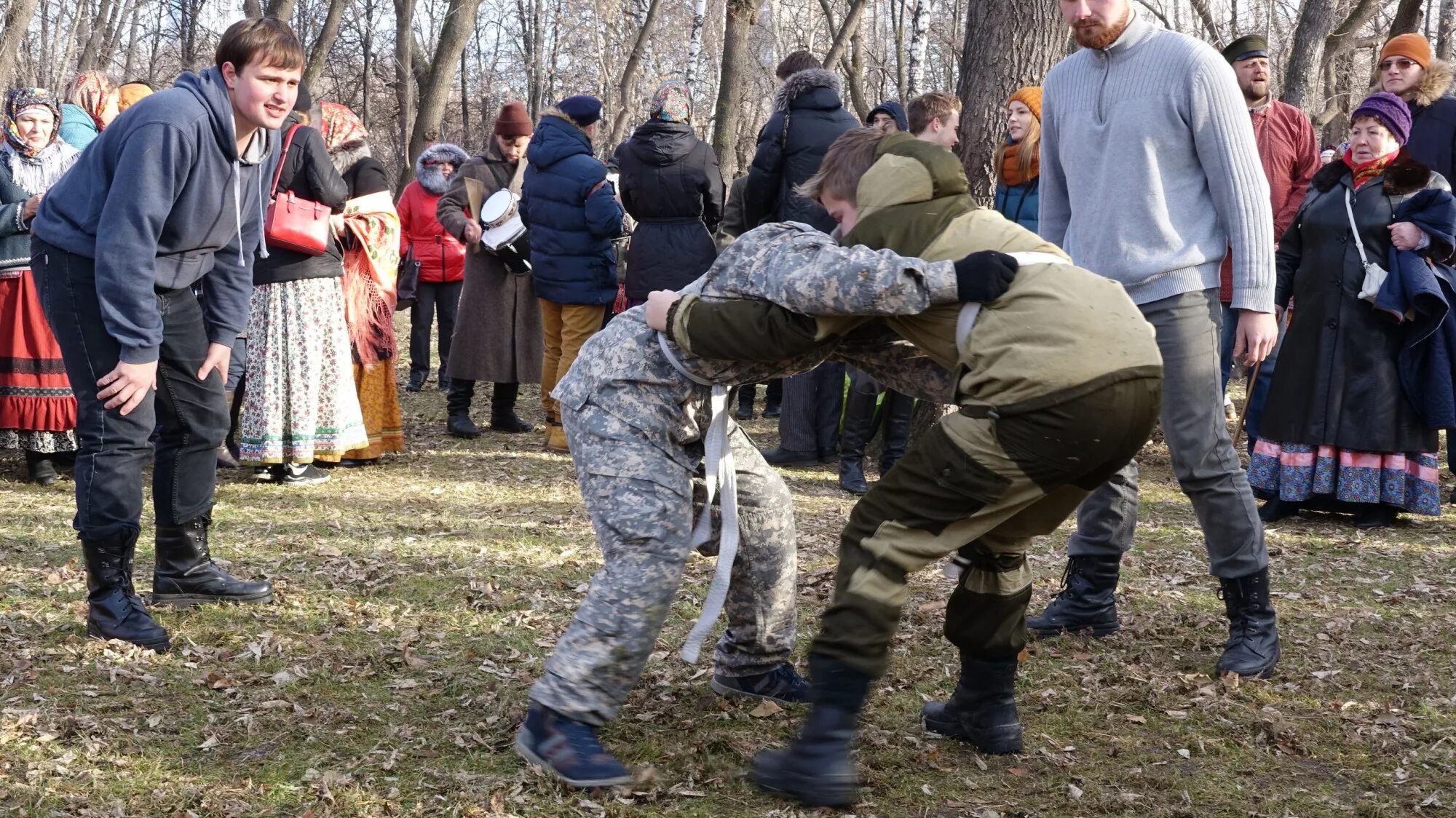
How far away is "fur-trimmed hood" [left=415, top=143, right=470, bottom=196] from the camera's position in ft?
33.9

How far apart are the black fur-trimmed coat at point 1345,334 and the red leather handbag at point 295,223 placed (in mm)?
4938

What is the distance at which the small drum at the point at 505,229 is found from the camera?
850 centimetres

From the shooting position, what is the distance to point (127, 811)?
3.04m

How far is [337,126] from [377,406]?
161cm

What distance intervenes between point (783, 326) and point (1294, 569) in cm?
367

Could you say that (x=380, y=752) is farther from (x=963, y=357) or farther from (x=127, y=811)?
(x=963, y=357)

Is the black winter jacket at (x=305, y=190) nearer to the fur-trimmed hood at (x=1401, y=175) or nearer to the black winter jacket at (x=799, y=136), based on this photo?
the black winter jacket at (x=799, y=136)

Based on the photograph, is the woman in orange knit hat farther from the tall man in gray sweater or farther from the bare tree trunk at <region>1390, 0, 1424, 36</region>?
the bare tree trunk at <region>1390, 0, 1424, 36</region>

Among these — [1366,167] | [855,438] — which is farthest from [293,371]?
[1366,167]

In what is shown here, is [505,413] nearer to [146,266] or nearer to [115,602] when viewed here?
[115,602]

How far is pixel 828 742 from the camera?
9.39 ft

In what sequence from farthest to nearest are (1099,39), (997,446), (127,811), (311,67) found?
(311,67), (1099,39), (127,811), (997,446)

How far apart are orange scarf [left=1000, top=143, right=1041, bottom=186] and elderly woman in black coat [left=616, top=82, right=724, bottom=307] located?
1854 mm

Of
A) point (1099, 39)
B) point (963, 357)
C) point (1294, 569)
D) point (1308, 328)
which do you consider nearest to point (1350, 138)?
point (1308, 328)
